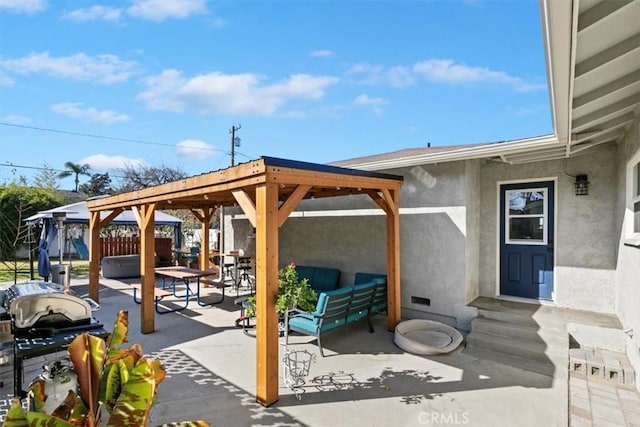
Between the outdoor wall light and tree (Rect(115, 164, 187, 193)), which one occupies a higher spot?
tree (Rect(115, 164, 187, 193))

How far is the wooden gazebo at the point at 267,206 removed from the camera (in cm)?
397

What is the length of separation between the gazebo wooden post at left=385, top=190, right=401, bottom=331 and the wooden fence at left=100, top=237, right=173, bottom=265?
→ 12820mm

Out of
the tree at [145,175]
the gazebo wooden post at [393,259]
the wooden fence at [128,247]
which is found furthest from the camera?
the tree at [145,175]

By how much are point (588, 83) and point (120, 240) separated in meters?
18.5

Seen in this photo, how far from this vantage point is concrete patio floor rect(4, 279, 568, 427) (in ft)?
11.8

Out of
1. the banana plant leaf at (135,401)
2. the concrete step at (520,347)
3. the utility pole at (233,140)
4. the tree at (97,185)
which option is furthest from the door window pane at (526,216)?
the tree at (97,185)

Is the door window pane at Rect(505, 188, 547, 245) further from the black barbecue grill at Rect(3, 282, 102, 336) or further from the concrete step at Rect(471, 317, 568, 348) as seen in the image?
the black barbecue grill at Rect(3, 282, 102, 336)

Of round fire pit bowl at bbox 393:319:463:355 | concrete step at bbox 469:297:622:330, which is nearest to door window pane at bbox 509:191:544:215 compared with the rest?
concrete step at bbox 469:297:622:330

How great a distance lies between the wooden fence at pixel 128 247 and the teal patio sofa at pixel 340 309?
486 inches

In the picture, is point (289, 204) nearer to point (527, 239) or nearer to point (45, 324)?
point (45, 324)

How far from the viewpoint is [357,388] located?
166 inches

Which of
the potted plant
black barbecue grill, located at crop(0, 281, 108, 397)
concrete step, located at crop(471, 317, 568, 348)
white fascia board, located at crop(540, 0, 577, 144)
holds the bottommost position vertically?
concrete step, located at crop(471, 317, 568, 348)

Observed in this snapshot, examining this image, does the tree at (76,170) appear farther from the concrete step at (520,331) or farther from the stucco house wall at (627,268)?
the stucco house wall at (627,268)

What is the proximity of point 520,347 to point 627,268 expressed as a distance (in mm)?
1782
